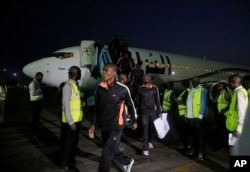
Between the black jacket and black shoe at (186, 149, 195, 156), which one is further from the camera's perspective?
black shoe at (186, 149, 195, 156)

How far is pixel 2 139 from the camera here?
7574 millimetres

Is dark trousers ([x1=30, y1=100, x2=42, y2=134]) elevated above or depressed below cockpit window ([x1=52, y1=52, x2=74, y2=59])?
below

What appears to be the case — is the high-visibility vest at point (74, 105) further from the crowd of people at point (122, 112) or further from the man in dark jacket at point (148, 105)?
the man in dark jacket at point (148, 105)

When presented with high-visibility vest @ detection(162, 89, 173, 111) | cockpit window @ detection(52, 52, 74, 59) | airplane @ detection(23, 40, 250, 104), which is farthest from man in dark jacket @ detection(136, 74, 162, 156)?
cockpit window @ detection(52, 52, 74, 59)

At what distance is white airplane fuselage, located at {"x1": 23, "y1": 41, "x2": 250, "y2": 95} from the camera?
44.3 feet

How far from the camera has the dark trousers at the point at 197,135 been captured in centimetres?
650

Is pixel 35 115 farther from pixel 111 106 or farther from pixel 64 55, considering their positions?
pixel 64 55

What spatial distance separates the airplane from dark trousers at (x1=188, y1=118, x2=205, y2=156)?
3.95 m

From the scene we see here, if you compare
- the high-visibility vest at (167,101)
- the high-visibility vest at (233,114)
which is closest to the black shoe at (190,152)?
the high-visibility vest at (233,114)

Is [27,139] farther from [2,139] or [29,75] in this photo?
[29,75]

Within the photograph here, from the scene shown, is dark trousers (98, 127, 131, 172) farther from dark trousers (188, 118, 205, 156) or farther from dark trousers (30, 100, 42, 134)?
dark trousers (30, 100, 42, 134)

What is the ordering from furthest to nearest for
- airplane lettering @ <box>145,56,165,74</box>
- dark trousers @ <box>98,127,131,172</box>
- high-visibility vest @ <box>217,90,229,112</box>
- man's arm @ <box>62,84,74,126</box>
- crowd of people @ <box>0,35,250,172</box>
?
airplane lettering @ <box>145,56,165,74</box> → high-visibility vest @ <box>217,90,229,112</box> → man's arm @ <box>62,84,74,126</box> → crowd of people @ <box>0,35,250,172</box> → dark trousers @ <box>98,127,131,172</box>

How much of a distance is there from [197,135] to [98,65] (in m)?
6.47

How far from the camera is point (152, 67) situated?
615 inches
